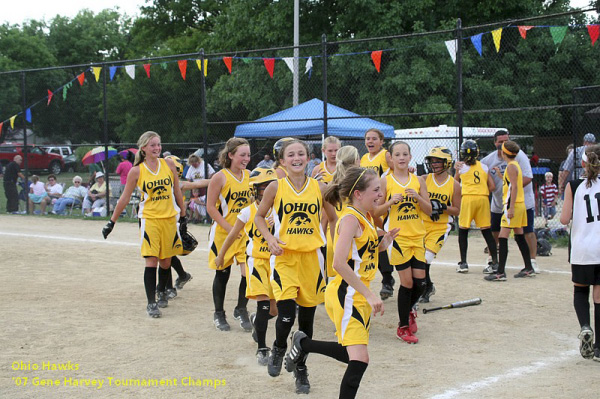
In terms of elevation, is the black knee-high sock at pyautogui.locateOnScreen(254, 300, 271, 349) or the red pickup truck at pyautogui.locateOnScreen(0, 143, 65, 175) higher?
the red pickup truck at pyautogui.locateOnScreen(0, 143, 65, 175)

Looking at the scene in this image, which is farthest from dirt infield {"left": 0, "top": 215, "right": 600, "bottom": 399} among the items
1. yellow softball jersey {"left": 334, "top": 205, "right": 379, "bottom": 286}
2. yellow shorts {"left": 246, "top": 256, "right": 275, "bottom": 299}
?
yellow softball jersey {"left": 334, "top": 205, "right": 379, "bottom": 286}

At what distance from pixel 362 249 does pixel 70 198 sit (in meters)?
16.3

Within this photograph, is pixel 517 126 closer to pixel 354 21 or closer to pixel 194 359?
pixel 354 21

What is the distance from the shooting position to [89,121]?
41.7 m

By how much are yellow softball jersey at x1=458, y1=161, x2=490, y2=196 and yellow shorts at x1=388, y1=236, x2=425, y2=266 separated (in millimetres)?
Result: 3206

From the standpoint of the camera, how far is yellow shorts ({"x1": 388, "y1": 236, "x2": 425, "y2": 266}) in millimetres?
6574

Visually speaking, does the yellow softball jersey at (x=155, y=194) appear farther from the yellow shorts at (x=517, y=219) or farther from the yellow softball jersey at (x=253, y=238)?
the yellow shorts at (x=517, y=219)

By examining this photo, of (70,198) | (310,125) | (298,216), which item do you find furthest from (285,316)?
(70,198)

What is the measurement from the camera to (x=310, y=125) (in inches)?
686

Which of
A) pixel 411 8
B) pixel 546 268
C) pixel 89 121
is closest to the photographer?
pixel 546 268

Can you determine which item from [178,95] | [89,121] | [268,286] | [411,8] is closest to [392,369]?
[268,286]

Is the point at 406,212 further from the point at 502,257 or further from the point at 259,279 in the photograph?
the point at 502,257

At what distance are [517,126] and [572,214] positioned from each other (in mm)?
16962

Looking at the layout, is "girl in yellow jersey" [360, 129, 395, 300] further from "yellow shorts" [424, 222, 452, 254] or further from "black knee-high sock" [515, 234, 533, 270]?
"black knee-high sock" [515, 234, 533, 270]
